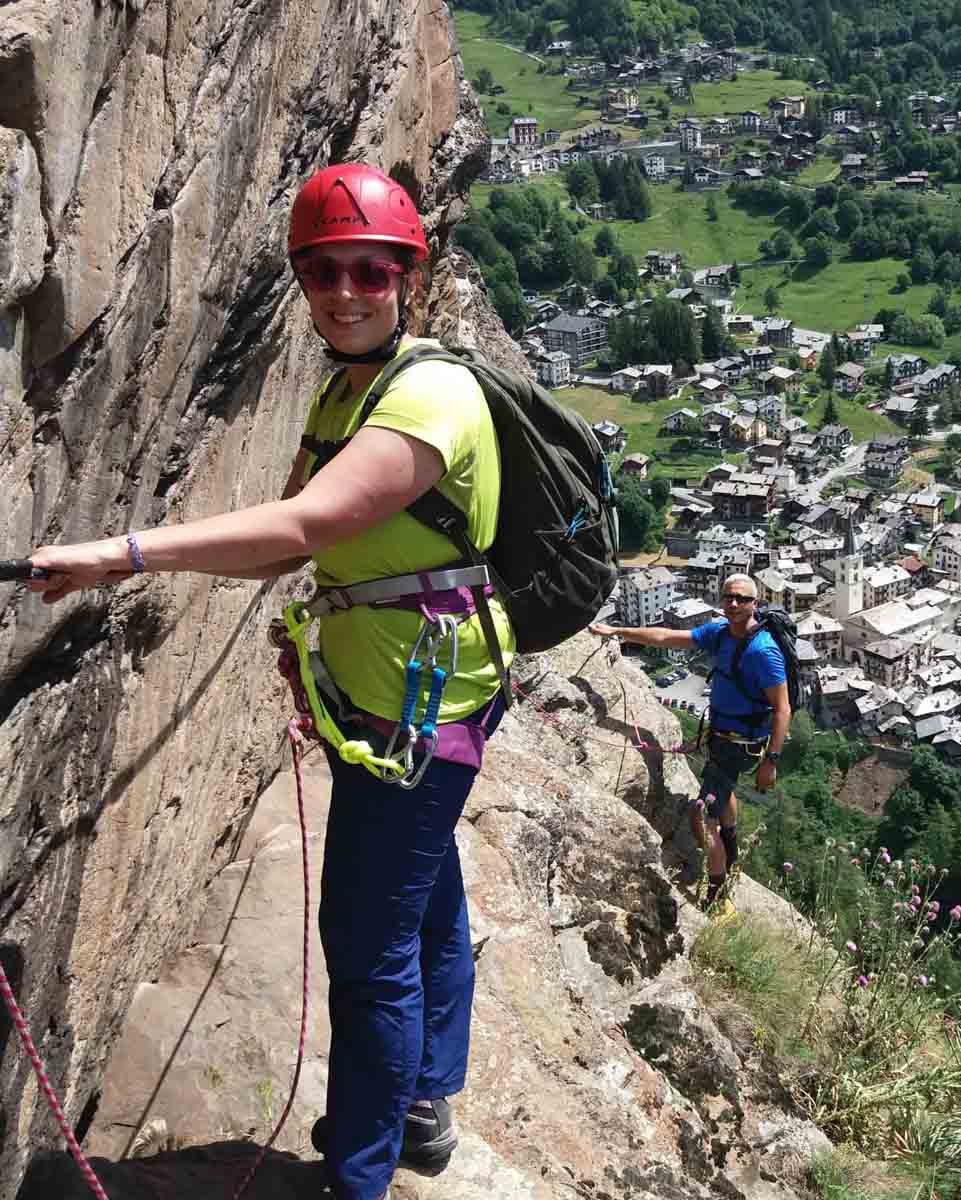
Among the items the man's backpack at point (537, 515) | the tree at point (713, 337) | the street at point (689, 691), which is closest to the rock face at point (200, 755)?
the man's backpack at point (537, 515)

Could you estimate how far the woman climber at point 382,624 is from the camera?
229 centimetres

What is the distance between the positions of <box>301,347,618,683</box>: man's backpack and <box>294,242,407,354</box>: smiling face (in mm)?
80

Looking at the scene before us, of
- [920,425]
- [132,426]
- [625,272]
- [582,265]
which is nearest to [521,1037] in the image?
[132,426]

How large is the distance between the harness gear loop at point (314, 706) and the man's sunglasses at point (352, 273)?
606 millimetres

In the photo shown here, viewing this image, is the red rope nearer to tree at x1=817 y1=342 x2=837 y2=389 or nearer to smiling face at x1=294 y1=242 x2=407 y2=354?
smiling face at x1=294 y1=242 x2=407 y2=354

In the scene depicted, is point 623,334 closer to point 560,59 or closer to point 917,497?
point 917,497

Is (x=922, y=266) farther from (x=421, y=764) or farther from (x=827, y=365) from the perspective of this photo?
(x=421, y=764)

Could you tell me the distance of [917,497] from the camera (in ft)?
234

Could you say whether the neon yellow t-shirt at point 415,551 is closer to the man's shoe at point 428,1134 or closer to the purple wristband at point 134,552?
the purple wristband at point 134,552

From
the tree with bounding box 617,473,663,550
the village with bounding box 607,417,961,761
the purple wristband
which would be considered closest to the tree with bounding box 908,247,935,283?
the village with bounding box 607,417,961,761

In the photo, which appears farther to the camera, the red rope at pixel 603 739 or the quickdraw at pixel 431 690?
the red rope at pixel 603 739

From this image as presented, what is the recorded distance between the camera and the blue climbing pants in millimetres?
2516

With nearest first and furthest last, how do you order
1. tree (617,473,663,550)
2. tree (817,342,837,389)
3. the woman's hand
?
the woman's hand, tree (617,473,663,550), tree (817,342,837,389)

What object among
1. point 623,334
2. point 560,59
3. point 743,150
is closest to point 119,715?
point 623,334
